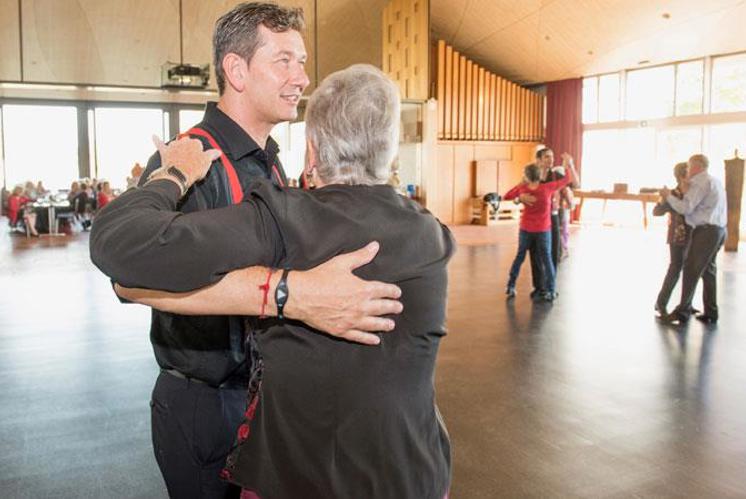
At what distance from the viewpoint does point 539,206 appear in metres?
7.29

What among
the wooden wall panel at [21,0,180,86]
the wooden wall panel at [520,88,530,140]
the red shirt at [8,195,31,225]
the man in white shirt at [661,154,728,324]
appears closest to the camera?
the man in white shirt at [661,154,728,324]

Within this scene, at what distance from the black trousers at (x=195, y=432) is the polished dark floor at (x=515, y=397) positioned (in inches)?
62.8

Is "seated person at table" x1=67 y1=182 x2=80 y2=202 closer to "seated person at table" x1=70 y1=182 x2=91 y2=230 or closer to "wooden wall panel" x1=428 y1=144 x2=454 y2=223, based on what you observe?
"seated person at table" x1=70 y1=182 x2=91 y2=230

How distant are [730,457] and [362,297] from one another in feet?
9.71

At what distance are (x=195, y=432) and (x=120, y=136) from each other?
21142 mm

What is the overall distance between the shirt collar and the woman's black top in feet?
1.31

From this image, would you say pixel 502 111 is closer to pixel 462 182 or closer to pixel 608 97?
pixel 462 182

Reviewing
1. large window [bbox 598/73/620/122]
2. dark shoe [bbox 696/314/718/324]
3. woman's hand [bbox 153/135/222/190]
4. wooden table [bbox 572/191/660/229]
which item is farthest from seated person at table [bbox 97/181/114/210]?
woman's hand [bbox 153/135/222/190]

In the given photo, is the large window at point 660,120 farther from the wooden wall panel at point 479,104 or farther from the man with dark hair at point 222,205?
the man with dark hair at point 222,205

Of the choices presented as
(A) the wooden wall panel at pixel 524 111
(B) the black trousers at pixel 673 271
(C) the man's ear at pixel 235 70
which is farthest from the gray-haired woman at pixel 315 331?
(A) the wooden wall panel at pixel 524 111

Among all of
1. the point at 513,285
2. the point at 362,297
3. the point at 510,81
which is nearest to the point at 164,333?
the point at 362,297

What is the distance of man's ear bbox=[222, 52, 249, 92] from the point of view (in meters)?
1.59

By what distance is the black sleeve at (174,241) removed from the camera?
1016 millimetres

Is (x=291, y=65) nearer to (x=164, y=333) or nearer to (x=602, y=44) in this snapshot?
(x=164, y=333)
